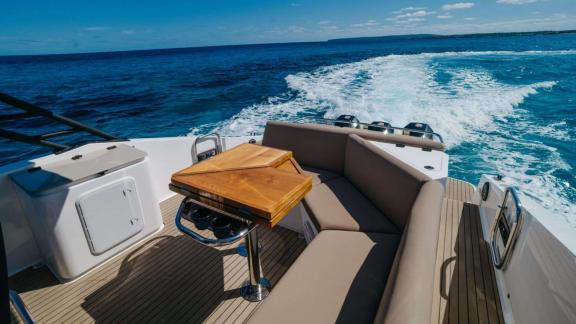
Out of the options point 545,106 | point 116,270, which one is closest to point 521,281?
point 116,270

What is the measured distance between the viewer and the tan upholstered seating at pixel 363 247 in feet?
3.51

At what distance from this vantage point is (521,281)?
5.25 ft

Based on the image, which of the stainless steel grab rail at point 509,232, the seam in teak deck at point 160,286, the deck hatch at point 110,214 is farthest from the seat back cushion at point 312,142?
the deck hatch at point 110,214

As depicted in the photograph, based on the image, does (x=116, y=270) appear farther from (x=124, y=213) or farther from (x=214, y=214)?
(x=214, y=214)

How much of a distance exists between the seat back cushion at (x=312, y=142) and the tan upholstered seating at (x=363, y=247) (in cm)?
1

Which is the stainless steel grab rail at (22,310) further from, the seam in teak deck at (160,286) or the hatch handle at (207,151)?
the hatch handle at (207,151)

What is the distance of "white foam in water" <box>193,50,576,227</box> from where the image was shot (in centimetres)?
479

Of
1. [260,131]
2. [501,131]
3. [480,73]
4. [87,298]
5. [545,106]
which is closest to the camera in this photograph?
[87,298]

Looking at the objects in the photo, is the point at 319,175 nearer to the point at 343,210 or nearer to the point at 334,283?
the point at 343,210

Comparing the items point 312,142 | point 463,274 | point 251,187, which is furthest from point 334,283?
point 312,142

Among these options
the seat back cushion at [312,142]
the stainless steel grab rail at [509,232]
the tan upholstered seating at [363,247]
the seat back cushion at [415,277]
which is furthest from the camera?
the seat back cushion at [312,142]

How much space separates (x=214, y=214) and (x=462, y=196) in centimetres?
285

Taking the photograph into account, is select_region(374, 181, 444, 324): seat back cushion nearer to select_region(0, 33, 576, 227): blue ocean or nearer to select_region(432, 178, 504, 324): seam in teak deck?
select_region(432, 178, 504, 324): seam in teak deck

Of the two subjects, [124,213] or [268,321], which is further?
[124,213]
